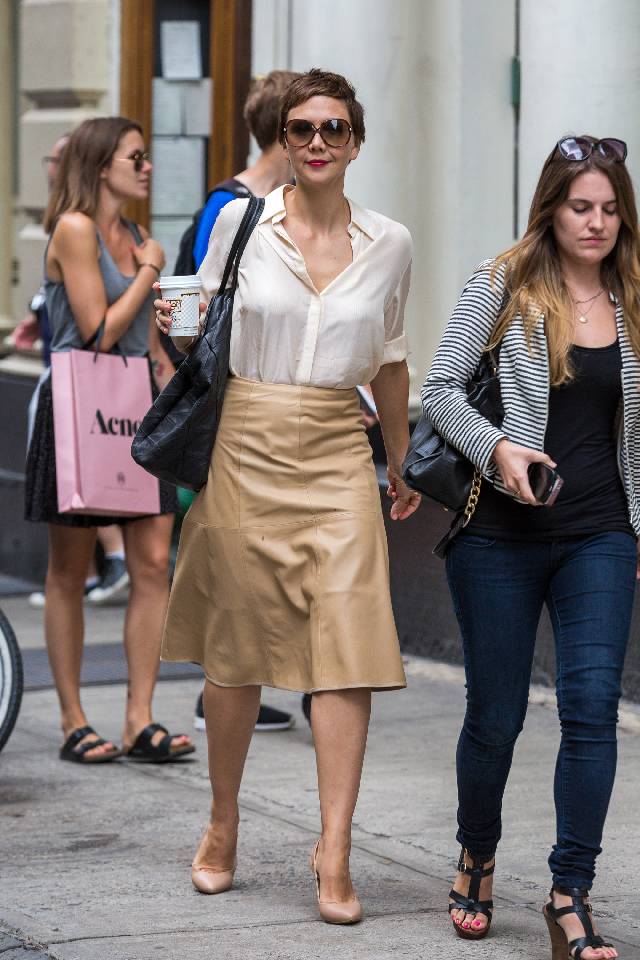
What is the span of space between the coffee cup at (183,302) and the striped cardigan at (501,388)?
607 mm

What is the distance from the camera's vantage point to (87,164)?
630 centimetres

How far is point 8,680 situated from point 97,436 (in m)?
0.83

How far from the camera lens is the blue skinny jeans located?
13.5 ft

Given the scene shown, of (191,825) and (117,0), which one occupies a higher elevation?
(117,0)

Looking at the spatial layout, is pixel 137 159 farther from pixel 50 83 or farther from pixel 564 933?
pixel 50 83

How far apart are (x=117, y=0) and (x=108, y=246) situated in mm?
4319

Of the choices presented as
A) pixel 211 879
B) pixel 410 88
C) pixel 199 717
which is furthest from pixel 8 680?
pixel 410 88

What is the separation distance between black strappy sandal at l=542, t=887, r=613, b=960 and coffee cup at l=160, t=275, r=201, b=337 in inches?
60.0

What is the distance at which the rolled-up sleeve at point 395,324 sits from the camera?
15.6 feet

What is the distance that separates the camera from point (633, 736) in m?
6.58

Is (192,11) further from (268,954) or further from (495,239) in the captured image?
(268,954)

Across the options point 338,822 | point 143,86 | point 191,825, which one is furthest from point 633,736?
point 143,86

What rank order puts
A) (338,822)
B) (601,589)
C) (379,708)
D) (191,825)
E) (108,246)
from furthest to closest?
(379,708), (108,246), (191,825), (338,822), (601,589)

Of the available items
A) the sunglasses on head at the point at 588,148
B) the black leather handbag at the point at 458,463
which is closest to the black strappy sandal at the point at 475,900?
the black leather handbag at the point at 458,463
